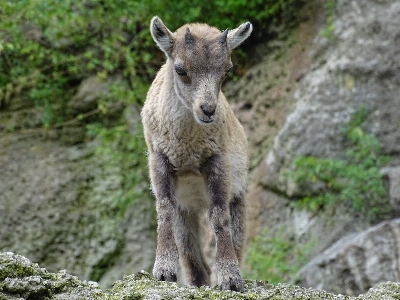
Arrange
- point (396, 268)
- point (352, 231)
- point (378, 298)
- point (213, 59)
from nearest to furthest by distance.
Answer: point (378, 298) → point (213, 59) → point (396, 268) → point (352, 231)

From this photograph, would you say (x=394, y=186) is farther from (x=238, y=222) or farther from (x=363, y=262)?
(x=238, y=222)

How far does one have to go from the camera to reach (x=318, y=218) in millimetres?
9648

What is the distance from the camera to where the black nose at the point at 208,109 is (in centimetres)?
586

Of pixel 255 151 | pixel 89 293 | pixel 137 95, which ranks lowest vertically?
pixel 89 293

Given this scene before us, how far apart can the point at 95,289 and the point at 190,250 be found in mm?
2337

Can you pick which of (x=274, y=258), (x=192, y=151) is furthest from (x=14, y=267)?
(x=274, y=258)

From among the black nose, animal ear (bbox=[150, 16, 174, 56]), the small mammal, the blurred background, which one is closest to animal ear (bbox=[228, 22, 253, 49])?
A: the small mammal

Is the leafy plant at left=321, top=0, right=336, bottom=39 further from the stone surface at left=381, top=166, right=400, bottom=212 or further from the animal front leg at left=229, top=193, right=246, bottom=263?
the animal front leg at left=229, top=193, right=246, bottom=263

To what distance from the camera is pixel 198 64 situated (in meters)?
6.06

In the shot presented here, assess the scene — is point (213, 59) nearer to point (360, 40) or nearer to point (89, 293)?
point (89, 293)

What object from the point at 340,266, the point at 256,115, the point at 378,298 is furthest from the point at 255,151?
the point at 378,298

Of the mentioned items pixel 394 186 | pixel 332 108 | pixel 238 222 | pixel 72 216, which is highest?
A: pixel 332 108

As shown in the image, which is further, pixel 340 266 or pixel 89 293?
pixel 340 266

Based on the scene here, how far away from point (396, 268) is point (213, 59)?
144 inches
